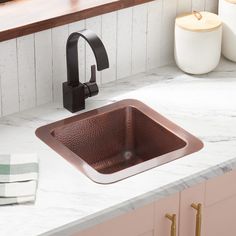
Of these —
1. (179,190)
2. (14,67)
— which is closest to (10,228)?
(179,190)

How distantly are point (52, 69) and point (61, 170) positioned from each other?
1.45 feet

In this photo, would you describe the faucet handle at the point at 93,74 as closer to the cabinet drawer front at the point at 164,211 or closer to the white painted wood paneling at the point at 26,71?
the white painted wood paneling at the point at 26,71

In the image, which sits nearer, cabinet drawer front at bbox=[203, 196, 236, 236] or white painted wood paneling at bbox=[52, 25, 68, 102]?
cabinet drawer front at bbox=[203, 196, 236, 236]

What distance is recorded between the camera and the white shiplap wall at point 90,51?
2.42m

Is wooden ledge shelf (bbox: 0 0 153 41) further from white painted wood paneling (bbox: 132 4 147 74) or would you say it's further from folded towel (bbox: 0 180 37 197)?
folded towel (bbox: 0 180 37 197)

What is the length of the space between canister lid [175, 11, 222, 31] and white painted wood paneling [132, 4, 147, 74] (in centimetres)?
12

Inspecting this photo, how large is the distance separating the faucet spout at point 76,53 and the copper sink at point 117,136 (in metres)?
0.12

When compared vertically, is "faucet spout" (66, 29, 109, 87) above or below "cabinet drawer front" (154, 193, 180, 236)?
above

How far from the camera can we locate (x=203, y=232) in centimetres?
234

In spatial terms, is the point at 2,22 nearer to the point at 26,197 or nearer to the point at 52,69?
the point at 52,69

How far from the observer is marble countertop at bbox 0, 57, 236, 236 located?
1994 millimetres

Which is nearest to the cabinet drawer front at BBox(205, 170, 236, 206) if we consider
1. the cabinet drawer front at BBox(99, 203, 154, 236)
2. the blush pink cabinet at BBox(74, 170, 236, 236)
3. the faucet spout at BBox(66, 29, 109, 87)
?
the blush pink cabinet at BBox(74, 170, 236, 236)

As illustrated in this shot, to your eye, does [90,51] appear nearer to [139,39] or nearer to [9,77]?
[139,39]

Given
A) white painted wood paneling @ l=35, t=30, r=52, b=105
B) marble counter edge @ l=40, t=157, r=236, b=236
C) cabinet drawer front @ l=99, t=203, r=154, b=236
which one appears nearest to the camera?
marble counter edge @ l=40, t=157, r=236, b=236
